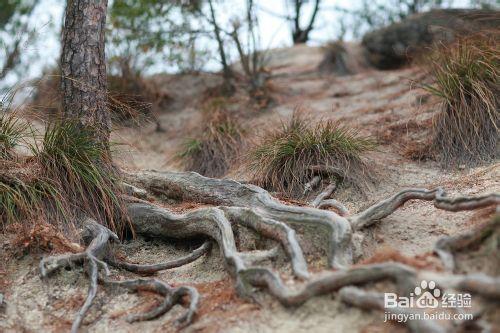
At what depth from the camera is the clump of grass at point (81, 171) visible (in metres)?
4.46

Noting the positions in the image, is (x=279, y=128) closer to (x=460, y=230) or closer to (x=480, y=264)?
(x=460, y=230)

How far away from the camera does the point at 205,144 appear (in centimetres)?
722

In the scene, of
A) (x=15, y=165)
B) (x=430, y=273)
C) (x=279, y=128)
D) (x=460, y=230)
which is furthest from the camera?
(x=279, y=128)

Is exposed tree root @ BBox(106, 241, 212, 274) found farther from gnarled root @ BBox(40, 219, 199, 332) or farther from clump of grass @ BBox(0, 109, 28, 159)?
clump of grass @ BBox(0, 109, 28, 159)

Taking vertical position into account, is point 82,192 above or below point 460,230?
above

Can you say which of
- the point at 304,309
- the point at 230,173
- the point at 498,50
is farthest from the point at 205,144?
the point at 304,309

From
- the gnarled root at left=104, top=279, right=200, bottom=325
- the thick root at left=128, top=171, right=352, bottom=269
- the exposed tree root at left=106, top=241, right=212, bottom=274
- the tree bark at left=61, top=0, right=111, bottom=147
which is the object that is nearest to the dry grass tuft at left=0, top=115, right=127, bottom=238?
the tree bark at left=61, top=0, right=111, bottom=147

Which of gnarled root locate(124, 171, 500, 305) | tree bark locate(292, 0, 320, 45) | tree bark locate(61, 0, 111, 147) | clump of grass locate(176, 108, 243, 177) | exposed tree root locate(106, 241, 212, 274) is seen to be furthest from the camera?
tree bark locate(292, 0, 320, 45)

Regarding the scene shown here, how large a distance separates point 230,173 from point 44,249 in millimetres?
2722

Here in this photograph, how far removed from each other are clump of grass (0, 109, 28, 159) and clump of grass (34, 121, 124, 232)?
22cm

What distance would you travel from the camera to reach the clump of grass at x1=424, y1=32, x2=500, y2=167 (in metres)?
5.46

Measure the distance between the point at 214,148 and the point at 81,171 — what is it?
2.77 m

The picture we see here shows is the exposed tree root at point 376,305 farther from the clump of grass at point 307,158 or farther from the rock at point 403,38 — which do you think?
the rock at point 403,38

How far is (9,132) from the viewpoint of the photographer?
462cm
